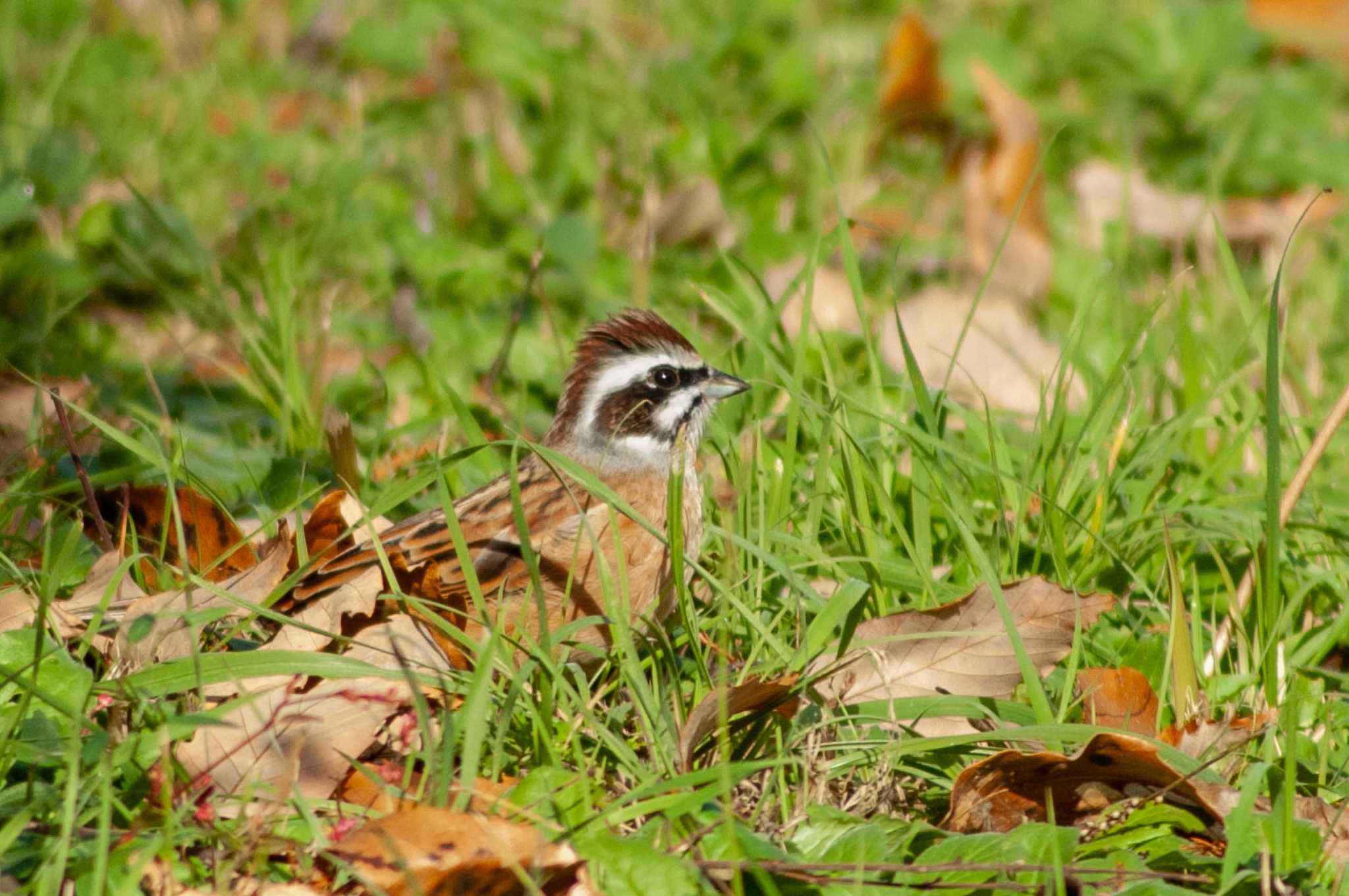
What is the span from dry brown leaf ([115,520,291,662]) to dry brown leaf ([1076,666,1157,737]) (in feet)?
5.96

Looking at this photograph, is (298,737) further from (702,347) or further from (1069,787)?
(702,347)

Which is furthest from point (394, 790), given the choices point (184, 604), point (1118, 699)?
point (1118, 699)

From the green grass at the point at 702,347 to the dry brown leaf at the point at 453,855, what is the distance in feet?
0.37

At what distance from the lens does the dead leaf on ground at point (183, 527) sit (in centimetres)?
396

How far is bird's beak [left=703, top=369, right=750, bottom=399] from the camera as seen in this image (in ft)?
15.0

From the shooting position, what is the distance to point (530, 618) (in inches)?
156

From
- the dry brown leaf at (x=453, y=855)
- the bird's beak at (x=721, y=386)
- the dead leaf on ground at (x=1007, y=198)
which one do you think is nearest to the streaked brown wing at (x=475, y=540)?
the bird's beak at (x=721, y=386)

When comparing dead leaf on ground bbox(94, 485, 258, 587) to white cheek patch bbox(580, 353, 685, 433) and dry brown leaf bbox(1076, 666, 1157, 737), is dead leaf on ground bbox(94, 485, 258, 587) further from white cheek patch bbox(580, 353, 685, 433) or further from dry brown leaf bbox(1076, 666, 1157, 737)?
dry brown leaf bbox(1076, 666, 1157, 737)

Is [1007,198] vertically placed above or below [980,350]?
above

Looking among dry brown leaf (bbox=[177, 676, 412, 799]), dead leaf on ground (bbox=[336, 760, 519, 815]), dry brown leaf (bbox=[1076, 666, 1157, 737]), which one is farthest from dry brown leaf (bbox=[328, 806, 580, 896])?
dry brown leaf (bbox=[1076, 666, 1157, 737])

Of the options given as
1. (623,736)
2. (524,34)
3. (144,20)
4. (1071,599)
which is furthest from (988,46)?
(623,736)

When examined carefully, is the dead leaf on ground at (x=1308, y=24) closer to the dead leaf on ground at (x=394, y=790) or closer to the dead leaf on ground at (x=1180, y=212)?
the dead leaf on ground at (x=1180, y=212)

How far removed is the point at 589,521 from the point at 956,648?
0.99 m

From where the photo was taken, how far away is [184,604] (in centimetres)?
361
